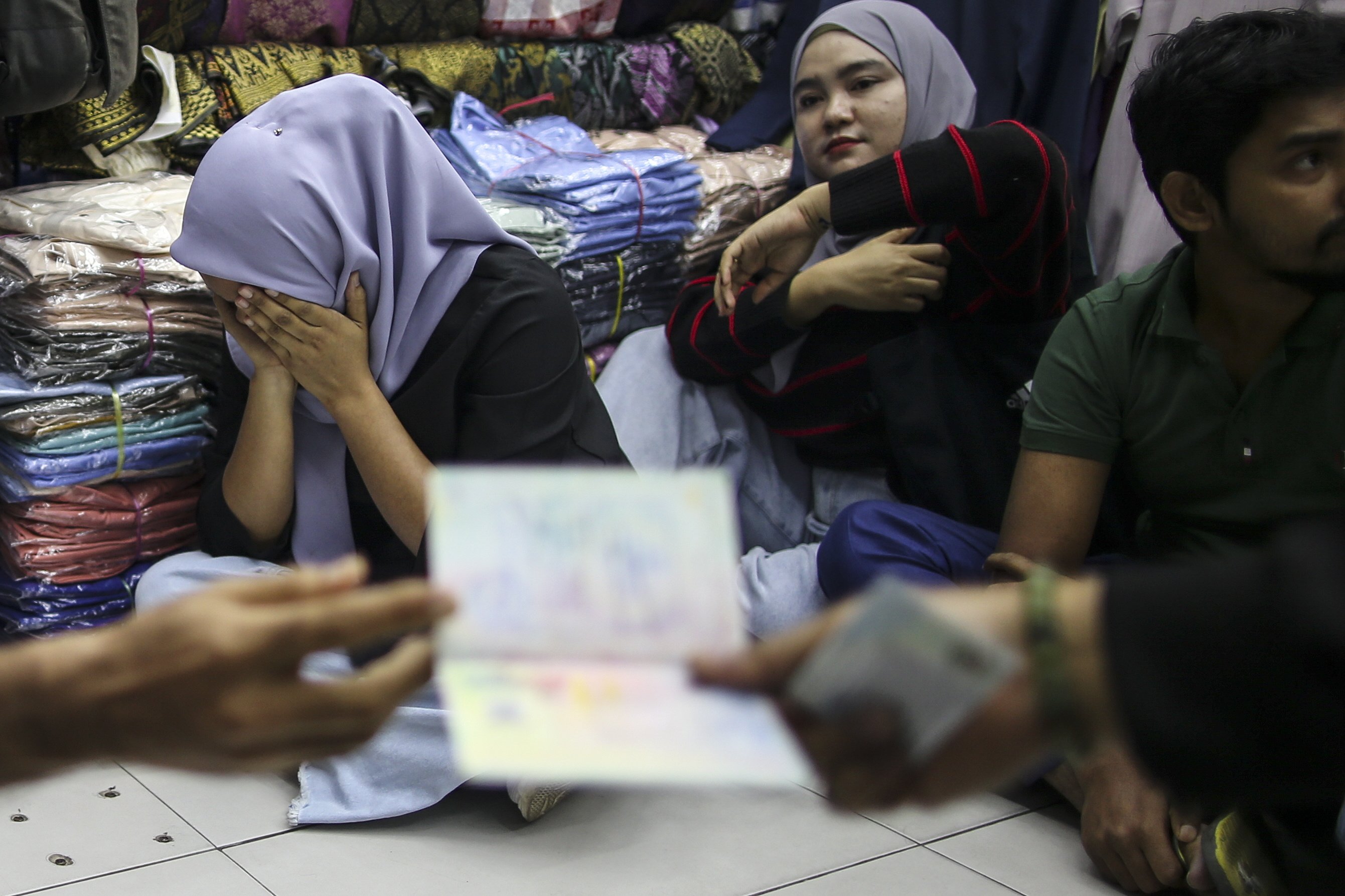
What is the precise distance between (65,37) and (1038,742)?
4.52 feet

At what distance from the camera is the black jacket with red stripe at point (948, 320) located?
60.6 inches

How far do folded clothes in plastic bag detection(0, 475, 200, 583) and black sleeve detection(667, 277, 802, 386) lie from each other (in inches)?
30.8

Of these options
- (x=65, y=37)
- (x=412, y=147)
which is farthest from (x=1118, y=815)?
(x=65, y=37)

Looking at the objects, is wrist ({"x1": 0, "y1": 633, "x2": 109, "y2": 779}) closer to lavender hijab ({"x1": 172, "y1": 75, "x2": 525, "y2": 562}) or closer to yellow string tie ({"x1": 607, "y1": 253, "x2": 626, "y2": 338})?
lavender hijab ({"x1": 172, "y1": 75, "x2": 525, "y2": 562})

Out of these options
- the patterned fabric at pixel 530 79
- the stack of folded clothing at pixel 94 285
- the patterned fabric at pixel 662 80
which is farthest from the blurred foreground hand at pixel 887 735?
the patterned fabric at pixel 662 80

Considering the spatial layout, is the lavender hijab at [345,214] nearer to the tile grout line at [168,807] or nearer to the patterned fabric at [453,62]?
the tile grout line at [168,807]

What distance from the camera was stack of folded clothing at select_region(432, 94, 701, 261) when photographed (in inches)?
77.6

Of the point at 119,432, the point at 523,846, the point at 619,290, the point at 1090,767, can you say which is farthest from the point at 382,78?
the point at 1090,767

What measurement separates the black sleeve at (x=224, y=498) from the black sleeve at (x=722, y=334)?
2.21ft

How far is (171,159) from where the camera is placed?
1837 millimetres

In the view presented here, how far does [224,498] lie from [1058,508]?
1065 mm

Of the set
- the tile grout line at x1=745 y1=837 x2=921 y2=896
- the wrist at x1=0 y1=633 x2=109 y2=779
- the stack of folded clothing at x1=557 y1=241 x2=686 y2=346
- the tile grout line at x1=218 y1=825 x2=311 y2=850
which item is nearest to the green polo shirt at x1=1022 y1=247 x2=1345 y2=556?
the tile grout line at x1=745 y1=837 x2=921 y2=896

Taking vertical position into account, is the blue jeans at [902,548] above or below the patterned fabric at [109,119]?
below

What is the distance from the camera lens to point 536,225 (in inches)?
74.9
